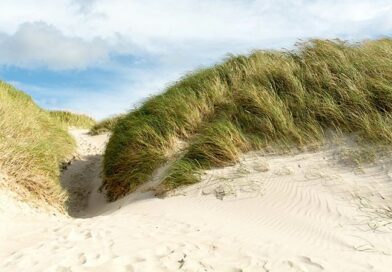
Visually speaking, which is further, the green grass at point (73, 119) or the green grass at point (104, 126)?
the green grass at point (73, 119)

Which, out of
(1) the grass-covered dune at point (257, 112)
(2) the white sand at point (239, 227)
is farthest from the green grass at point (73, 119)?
(2) the white sand at point (239, 227)

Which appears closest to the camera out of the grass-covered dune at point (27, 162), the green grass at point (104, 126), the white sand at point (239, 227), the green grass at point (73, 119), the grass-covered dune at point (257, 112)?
the white sand at point (239, 227)

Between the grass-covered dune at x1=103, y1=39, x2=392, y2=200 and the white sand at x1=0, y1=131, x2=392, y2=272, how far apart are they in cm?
46

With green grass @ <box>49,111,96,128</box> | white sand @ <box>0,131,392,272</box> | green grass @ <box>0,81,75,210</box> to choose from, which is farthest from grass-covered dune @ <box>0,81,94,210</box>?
green grass @ <box>49,111,96,128</box>

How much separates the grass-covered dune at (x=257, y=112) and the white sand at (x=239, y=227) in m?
0.46

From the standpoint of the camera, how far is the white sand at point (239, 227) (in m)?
4.89

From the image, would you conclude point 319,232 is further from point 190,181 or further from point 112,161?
point 112,161

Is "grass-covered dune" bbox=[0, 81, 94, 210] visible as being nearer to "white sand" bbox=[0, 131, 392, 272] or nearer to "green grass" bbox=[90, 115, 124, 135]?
"white sand" bbox=[0, 131, 392, 272]

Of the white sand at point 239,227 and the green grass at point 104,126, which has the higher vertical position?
the green grass at point 104,126

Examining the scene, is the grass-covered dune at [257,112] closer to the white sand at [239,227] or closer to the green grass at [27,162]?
the white sand at [239,227]

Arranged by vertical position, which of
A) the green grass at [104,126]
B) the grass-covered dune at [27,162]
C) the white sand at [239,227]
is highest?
the grass-covered dune at [27,162]

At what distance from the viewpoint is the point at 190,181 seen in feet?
24.1

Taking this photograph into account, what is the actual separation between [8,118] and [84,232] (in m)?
3.45

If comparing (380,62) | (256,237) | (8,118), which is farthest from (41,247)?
(380,62)
